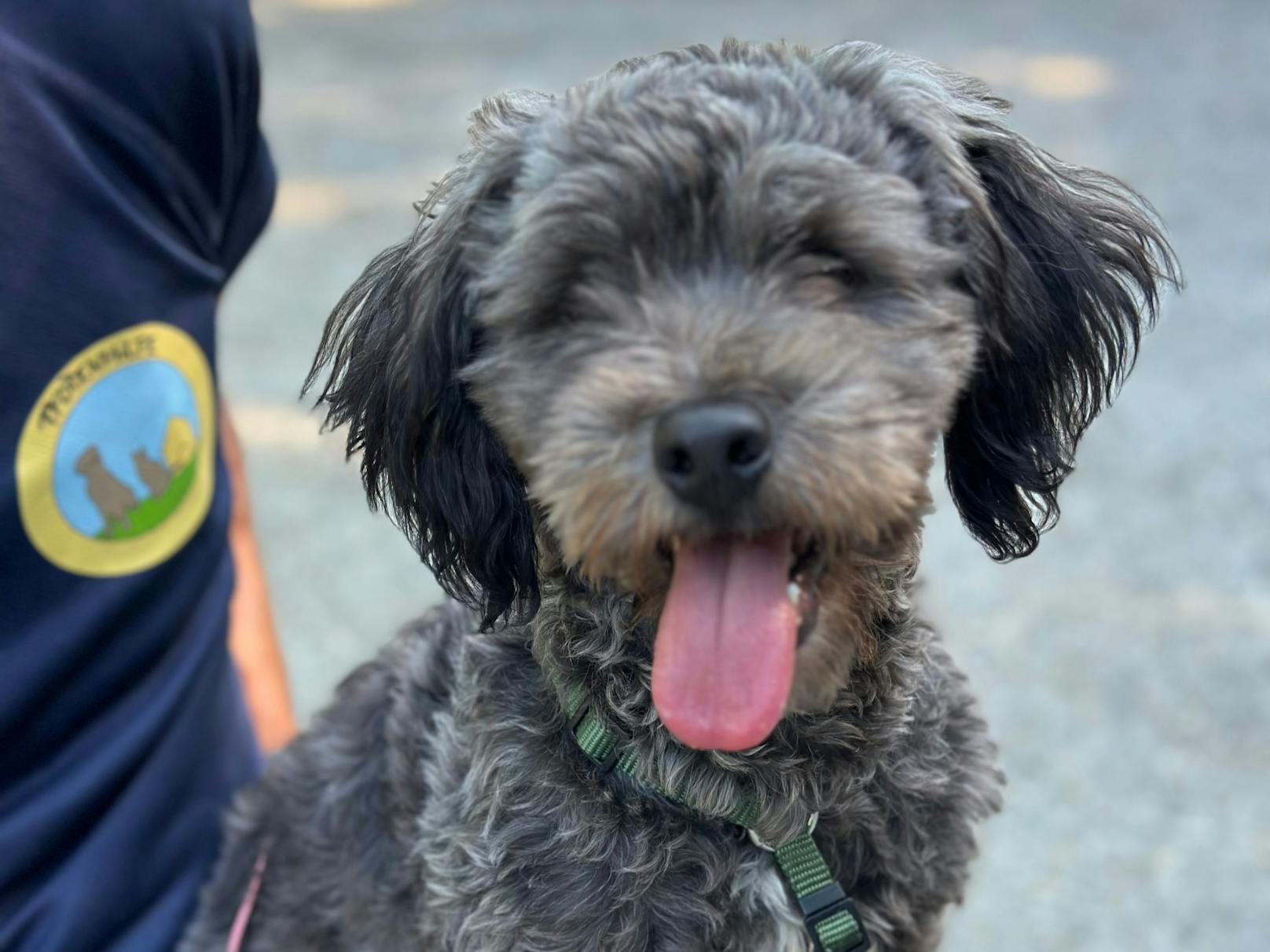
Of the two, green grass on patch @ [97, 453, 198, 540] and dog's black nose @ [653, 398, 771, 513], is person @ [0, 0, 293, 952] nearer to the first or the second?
green grass on patch @ [97, 453, 198, 540]

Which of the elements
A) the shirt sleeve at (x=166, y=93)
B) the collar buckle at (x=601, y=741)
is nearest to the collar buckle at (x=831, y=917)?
the collar buckle at (x=601, y=741)

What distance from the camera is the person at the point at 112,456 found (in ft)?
6.70

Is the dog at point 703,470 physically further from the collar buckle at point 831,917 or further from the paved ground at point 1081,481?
the paved ground at point 1081,481

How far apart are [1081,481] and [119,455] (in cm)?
320

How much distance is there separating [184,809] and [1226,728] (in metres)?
2.63

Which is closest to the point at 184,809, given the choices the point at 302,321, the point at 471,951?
the point at 471,951

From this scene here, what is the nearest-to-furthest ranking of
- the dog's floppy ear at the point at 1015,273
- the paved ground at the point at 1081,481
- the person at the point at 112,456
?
the dog's floppy ear at the point at 1015,273 → the person at the point at 112,456 → the paved ground at the point at 1081,481

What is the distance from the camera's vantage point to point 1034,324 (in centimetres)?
179

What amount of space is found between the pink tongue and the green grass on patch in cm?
107

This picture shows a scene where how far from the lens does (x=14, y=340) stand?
6.63ft

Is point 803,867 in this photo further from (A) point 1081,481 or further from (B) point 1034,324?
(A) point 1081,481

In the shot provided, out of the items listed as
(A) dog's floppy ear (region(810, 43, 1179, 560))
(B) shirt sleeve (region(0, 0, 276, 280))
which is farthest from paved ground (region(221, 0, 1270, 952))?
(B) shirt sleeve (region(0, 0, 276, 280))

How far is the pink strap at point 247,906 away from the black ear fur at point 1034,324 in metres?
1.37

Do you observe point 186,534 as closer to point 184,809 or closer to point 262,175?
point 184,809
